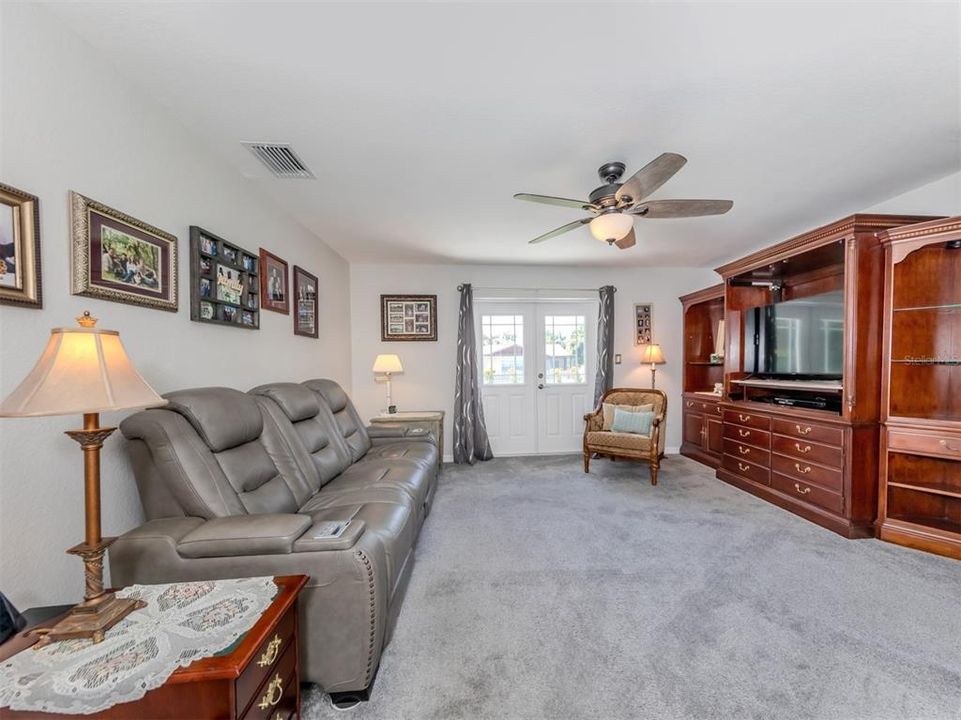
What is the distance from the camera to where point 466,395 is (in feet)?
15.1

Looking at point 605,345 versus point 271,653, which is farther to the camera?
point 605,345

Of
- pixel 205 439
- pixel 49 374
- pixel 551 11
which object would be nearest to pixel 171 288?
pixel 205 439

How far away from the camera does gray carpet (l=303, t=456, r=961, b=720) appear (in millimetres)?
1382

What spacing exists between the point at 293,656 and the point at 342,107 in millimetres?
2192

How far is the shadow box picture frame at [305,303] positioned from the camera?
3.22m

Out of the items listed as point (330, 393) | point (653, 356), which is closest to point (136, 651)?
point (330, 393)

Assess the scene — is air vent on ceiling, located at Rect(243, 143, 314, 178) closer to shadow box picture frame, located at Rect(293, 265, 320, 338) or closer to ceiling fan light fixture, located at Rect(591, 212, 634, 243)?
shadow box picture frame, located at Rect(293, 265, 320, 338)

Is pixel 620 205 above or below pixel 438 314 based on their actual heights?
above

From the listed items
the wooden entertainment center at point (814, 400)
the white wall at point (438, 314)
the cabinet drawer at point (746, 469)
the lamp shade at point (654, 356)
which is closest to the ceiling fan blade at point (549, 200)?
the wooden entertainment center at point (814, 400)

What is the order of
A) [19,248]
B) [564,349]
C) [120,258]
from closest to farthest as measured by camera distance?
[19,248] < [120,258] < [564,349]

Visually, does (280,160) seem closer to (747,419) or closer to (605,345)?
(605,345)

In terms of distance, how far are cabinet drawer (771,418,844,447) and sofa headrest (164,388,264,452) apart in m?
3.78

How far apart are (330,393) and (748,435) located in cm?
377

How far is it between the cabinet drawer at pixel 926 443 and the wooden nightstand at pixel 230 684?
3612mm
